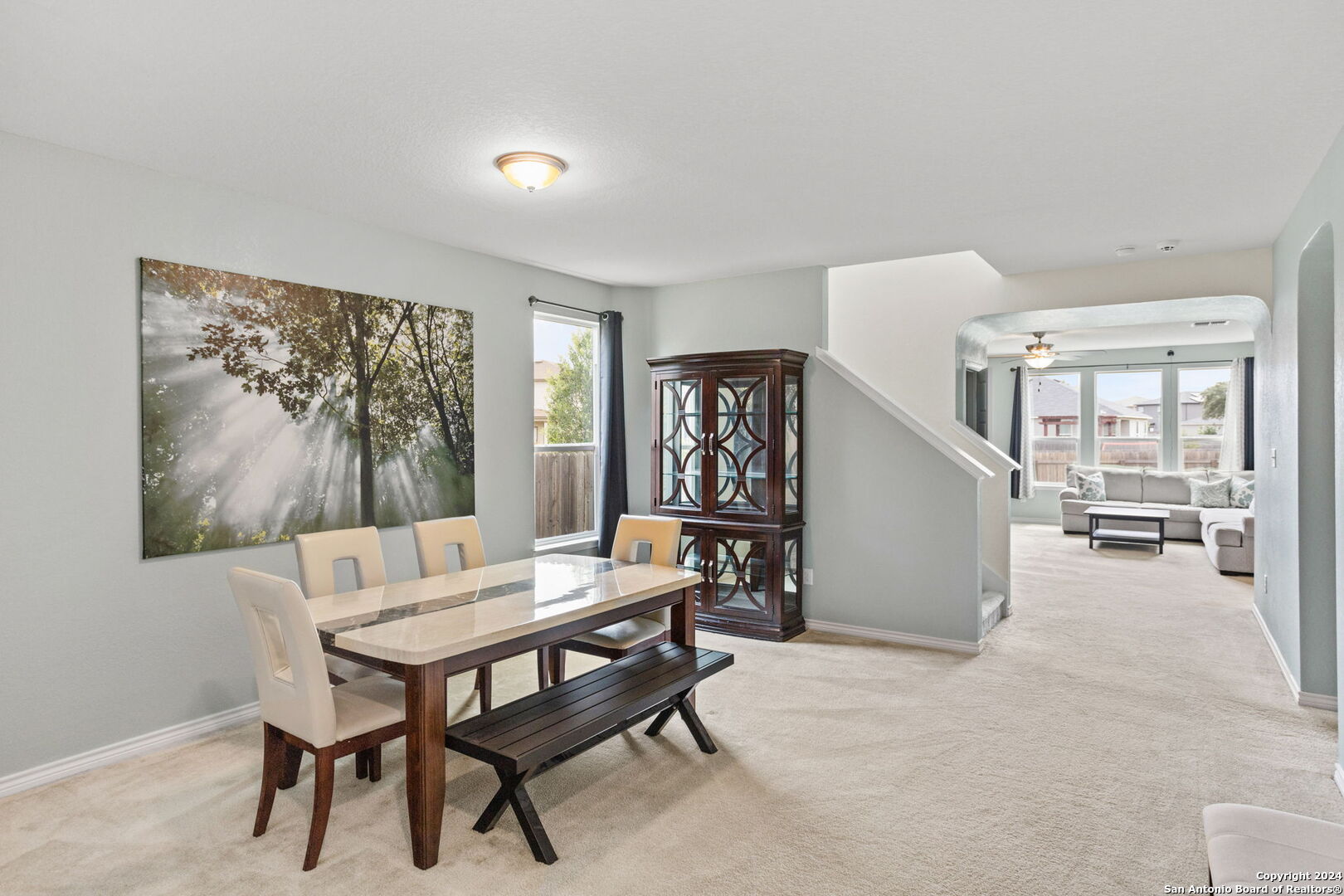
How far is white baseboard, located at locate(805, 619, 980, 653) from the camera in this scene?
450cm

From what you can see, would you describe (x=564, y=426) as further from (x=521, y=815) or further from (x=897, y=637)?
(x=521, y=815)

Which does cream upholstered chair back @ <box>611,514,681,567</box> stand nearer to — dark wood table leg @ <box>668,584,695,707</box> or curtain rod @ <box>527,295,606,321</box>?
dark wood table leg @ <box>668,584,695,707</box>

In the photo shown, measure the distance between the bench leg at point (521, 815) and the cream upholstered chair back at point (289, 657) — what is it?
1.85 ft

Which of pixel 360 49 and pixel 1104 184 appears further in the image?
pixel 1104 184

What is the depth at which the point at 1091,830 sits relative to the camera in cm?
248

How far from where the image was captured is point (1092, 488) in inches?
391

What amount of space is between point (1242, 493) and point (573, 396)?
8346mm

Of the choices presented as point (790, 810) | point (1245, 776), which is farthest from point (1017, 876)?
point (1245, 776)

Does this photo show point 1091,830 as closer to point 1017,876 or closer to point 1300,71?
point 1017,876

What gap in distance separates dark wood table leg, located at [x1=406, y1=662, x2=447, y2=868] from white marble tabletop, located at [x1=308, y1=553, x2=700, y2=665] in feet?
0.30

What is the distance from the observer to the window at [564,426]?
520 centimetres

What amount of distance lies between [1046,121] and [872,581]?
9.87 ft

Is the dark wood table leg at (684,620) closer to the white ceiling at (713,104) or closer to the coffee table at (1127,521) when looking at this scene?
the white ceiling at (713,104)

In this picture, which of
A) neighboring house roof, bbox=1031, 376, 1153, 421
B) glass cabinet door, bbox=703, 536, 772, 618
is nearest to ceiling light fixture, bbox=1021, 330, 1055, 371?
neighboring house roof, bbox=1031, 376, 1153, 421
